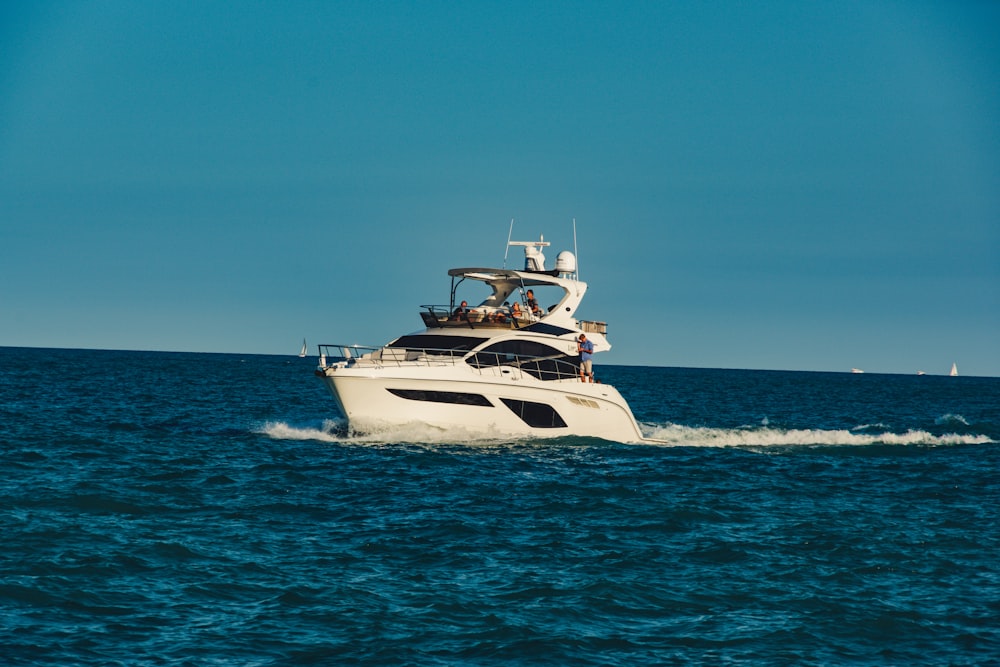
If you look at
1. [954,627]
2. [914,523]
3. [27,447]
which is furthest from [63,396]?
[954,627]

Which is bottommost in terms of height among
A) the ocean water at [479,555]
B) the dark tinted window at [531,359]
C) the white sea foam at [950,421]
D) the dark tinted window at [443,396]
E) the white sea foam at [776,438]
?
the ocean water at [479,555]

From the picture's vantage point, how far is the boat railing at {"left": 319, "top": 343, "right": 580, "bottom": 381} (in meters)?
26.7

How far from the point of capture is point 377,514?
17203 mm

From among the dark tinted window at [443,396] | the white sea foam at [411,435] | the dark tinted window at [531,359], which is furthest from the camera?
the dark tinted window at [531,359]

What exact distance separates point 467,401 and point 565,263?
23.3 feet

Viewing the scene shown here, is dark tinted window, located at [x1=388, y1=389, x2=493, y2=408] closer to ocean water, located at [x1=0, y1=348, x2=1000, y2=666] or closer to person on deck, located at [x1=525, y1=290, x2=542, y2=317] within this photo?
ocean water, located at [x1=0, y1=348, x2=1000, y2=666]

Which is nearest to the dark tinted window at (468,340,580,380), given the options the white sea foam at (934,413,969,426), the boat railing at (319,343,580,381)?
the boat railing at (319,343,580,381)

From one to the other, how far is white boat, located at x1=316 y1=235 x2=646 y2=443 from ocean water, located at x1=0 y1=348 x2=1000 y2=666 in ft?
2.80

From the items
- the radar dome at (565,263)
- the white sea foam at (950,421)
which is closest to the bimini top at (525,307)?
the radar dome at (565,263)

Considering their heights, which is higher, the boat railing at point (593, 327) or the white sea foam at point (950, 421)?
the boat railing at point (593, 327)

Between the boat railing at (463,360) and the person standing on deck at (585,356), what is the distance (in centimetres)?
25

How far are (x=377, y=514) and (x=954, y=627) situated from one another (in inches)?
362

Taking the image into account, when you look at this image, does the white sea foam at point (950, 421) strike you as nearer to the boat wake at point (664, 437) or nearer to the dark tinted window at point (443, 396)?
the boat wake at point (664, 437)

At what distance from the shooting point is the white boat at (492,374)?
84.5 ft
